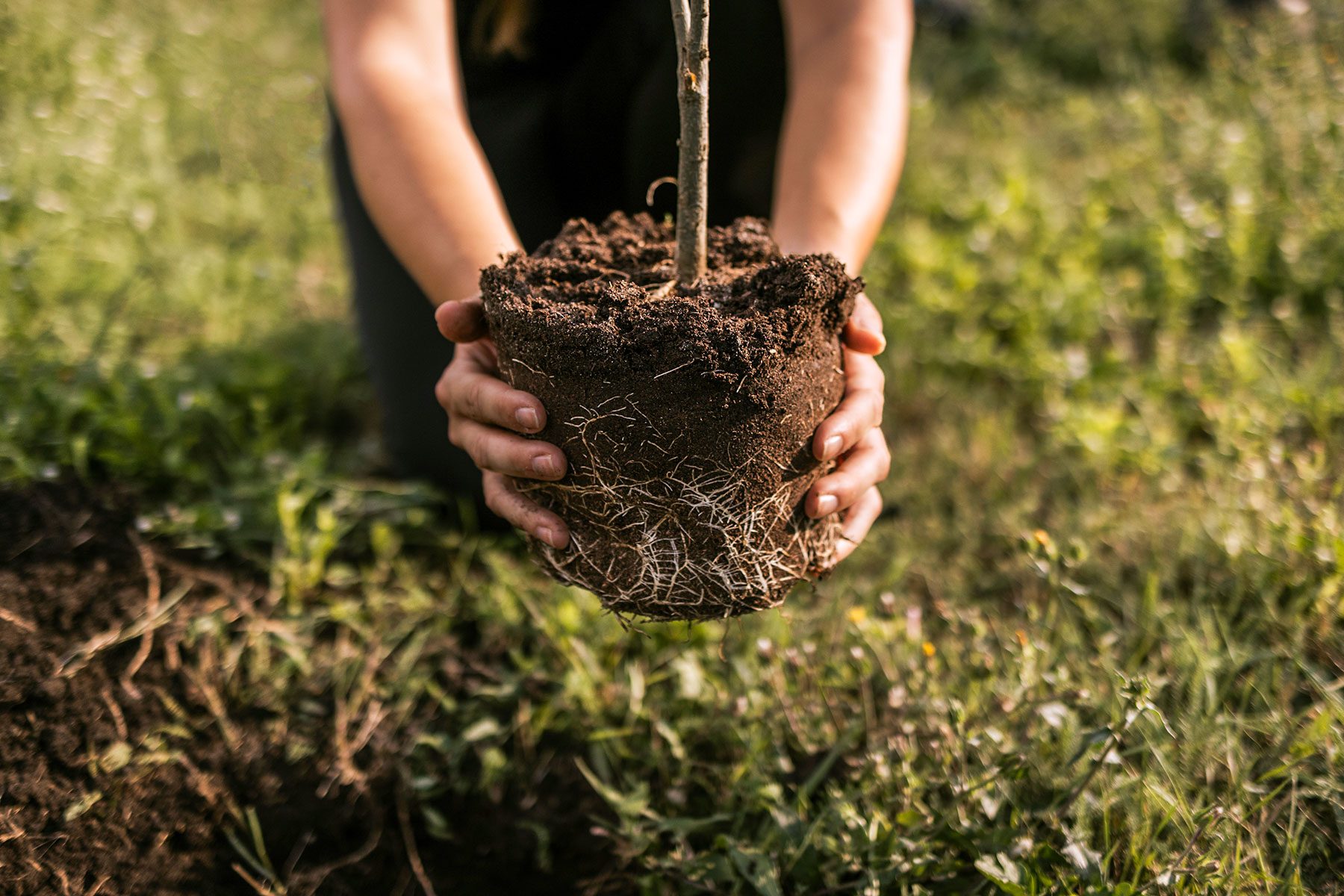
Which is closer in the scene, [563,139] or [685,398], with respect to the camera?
[685,398]

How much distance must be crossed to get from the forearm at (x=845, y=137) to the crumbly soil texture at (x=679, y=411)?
32 cm

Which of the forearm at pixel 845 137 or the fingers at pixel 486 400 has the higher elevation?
the forearm at pixel 845 137

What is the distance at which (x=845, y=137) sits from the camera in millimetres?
1628

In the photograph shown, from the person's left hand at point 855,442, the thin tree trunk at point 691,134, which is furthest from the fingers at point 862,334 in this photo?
the thin tree trunk at point 691,134

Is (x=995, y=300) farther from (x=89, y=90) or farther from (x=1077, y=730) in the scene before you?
(x=89, y=90)

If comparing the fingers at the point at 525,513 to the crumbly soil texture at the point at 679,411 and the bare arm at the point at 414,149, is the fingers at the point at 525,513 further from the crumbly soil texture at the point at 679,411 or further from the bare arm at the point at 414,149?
the bare arm at the point at 414,149

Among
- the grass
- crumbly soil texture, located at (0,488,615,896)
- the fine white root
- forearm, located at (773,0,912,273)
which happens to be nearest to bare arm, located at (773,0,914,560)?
forearm, located at (773,0,912,273)

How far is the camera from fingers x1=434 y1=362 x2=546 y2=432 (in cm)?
119

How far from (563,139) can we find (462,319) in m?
1.17

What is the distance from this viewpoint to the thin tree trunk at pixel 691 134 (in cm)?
109

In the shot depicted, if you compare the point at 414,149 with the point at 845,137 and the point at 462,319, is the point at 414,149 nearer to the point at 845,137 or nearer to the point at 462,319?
the point at 462,319

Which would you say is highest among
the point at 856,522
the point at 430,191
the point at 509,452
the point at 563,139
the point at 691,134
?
the point at 691,134

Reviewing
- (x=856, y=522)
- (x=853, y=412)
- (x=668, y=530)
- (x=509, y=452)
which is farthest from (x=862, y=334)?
(x=509, y=452)

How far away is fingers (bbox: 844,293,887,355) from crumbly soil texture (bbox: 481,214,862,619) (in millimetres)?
47
